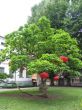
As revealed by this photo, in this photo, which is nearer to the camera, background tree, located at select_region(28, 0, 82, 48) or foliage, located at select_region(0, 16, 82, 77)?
foliage, located at select_region(0, 16, 82, 77)

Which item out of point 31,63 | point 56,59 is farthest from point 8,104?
point 56,59

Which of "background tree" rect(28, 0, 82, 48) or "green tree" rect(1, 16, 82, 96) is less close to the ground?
"background tree" rect(28, 0, 82, 48)

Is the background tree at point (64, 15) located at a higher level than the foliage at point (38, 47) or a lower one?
higher

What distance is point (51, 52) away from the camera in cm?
1988

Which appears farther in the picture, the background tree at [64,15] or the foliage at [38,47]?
the background tree at [64,15]

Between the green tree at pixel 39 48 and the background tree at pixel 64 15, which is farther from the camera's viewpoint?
the background tree at pixel 64 15

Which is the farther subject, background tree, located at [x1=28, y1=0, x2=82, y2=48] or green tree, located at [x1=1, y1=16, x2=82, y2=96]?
background tree, located at [x1=28, y1=0, x2=82, y2=48]

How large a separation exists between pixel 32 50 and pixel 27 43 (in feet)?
1.92

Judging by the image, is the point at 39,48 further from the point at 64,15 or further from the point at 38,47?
the point at 64,15

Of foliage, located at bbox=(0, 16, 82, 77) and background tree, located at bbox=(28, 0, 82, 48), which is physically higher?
background tree, located at bbox=(28, 0, 82, 48)

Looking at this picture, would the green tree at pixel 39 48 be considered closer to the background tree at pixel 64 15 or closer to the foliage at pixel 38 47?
the foliage at pixel 38 47

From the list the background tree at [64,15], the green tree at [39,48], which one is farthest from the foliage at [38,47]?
the background tree at [64,15]

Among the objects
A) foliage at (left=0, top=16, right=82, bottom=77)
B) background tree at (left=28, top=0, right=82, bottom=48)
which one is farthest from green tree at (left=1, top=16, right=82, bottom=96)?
background tree at (left=28, top=0, right=82, bottom=48)

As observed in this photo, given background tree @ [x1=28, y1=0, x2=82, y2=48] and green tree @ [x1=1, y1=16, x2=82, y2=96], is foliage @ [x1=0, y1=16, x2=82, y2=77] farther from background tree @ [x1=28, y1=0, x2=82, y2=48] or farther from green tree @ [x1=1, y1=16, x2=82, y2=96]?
background tree @ [x1=28, y1=0, x2=82, y2=48]
